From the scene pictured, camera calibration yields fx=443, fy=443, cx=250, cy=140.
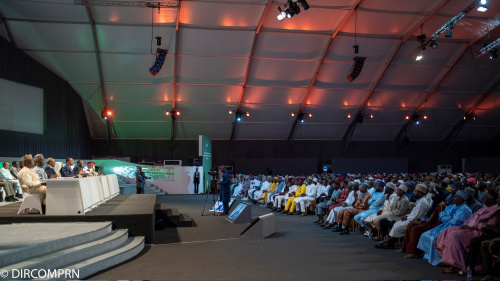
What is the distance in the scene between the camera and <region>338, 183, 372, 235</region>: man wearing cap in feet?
29.7

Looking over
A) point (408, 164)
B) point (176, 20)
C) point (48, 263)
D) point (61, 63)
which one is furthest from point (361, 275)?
point (408, 164)

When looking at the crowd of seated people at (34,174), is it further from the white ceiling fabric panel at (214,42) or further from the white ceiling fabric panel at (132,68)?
the white ceiling fabric panel at (214,42)

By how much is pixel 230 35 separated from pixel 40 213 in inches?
531

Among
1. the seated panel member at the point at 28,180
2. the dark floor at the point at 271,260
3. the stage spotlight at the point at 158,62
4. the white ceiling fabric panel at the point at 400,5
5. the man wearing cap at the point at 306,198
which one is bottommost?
the dark floor at the point at 271,260

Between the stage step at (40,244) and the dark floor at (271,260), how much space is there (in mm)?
619

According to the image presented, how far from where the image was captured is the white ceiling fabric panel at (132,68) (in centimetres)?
2014

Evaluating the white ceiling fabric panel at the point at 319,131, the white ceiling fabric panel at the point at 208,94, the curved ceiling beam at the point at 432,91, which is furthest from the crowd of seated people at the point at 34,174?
the curved ceiling beam at the point at 432,91

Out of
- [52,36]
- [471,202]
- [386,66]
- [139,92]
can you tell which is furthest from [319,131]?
[471,202]

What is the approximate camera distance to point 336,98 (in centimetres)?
2462

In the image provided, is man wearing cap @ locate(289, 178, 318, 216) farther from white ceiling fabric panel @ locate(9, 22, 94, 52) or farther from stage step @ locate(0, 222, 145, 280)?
white ceiling fabric panel @ locate(9, 22, 94, 52)

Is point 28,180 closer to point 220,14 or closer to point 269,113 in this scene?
point 220,14

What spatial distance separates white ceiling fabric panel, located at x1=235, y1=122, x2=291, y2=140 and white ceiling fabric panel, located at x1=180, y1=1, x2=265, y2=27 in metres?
8.91

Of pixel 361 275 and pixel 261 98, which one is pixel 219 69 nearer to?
pixel 261 98

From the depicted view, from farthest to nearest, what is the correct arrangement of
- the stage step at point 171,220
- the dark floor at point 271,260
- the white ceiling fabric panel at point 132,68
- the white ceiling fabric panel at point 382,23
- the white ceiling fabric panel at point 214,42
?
the white ceiling fabric panel at point 132,68 < the white ceiling fabric panel at point 214,42 < the white ceiling fabric panel at point 382,23 < the stage step at point 171,220 < the dark floor at point 271,260
